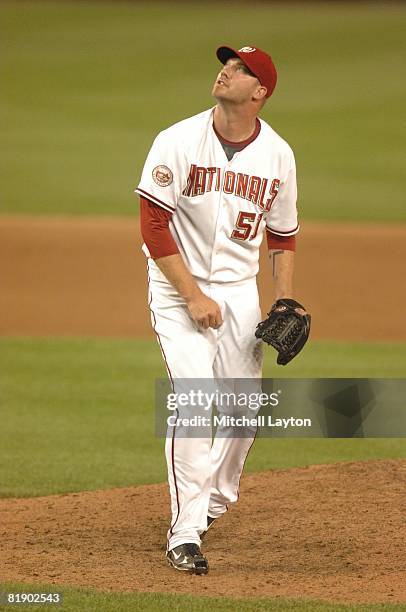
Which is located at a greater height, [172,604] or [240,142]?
[240,142]

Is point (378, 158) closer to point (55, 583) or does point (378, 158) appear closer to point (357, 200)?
point (357, 200)

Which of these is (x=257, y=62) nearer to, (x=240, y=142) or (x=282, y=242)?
(x=240, y=142)

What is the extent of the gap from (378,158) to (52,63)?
30.3 ft

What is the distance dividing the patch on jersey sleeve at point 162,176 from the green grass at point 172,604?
65.9 inches

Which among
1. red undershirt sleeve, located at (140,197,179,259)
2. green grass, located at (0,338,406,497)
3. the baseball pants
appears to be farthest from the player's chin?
green grass, located at (0,338,406,497)

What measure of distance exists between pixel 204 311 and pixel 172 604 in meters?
1.21

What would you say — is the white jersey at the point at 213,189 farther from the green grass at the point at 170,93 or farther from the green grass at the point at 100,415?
the green grass at the point at 170,93

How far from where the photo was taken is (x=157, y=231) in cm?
475

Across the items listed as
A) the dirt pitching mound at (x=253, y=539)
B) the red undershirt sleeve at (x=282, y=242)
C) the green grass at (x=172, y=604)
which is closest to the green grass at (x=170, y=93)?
the dirt pitching mound at (x=253, y=539)

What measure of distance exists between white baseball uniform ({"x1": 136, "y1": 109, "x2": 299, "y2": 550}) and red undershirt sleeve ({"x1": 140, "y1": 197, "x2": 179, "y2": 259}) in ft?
0.12

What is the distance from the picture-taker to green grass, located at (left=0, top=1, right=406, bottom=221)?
16.9 meters

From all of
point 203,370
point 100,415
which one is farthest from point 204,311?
Answer: point 100,415

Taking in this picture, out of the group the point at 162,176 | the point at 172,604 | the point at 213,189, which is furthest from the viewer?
the point at 213,189

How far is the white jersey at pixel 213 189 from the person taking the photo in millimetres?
4770
